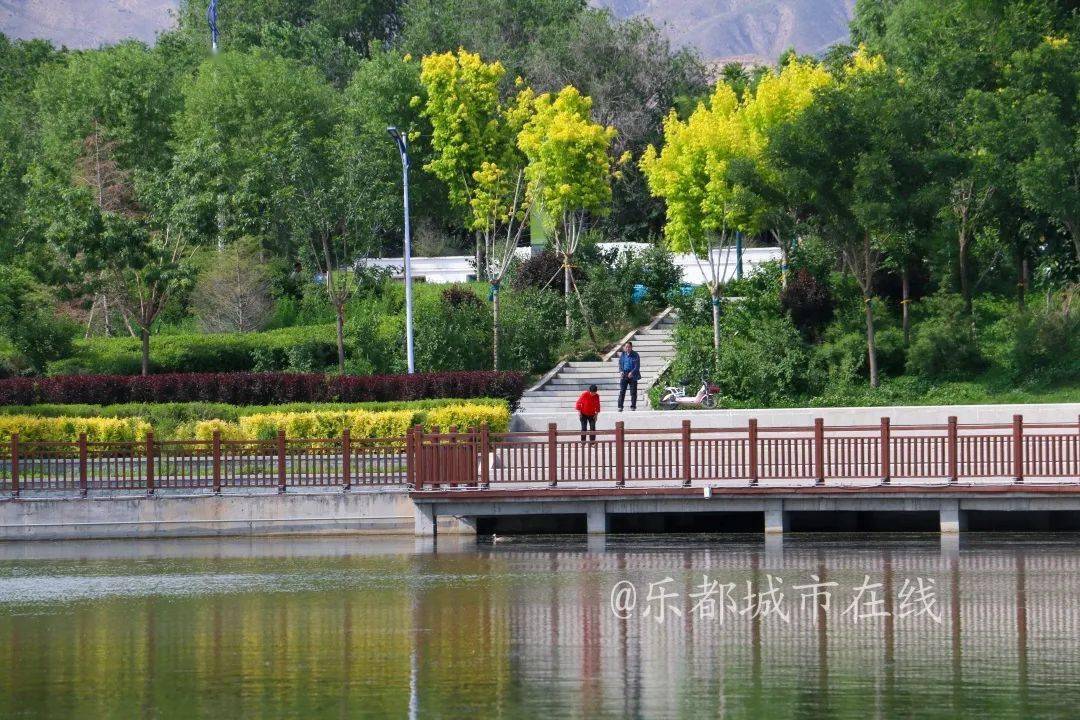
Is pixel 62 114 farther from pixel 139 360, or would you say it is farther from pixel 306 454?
pixel 306 454

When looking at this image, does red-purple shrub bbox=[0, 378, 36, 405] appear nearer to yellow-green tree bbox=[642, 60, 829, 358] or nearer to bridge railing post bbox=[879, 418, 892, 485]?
yellow-green tree bbox=[642, 60, 829, 358]

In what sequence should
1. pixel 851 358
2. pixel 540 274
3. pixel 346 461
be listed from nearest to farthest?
pixel 346 461, pixel 851 358, pixel 540 274

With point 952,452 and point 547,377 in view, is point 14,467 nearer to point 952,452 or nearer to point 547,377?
point 952,452

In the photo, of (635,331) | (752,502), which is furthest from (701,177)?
(752,502)

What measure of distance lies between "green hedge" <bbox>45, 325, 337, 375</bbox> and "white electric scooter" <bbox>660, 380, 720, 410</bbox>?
9909 mm

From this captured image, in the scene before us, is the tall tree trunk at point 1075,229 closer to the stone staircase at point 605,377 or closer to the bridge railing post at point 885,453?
the stone staircase at point 605,377

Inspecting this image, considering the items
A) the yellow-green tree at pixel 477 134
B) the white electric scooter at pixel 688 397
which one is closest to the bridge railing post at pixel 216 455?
the white electric scooter at pixel 688 397

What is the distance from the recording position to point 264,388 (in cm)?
3969

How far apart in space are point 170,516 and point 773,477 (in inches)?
427

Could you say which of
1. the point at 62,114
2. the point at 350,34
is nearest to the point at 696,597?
the point at 62,114

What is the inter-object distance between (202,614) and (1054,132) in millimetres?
26500

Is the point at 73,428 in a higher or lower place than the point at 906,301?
lower

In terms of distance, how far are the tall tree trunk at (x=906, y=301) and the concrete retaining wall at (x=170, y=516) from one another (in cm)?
1850

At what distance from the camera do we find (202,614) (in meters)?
22.1
